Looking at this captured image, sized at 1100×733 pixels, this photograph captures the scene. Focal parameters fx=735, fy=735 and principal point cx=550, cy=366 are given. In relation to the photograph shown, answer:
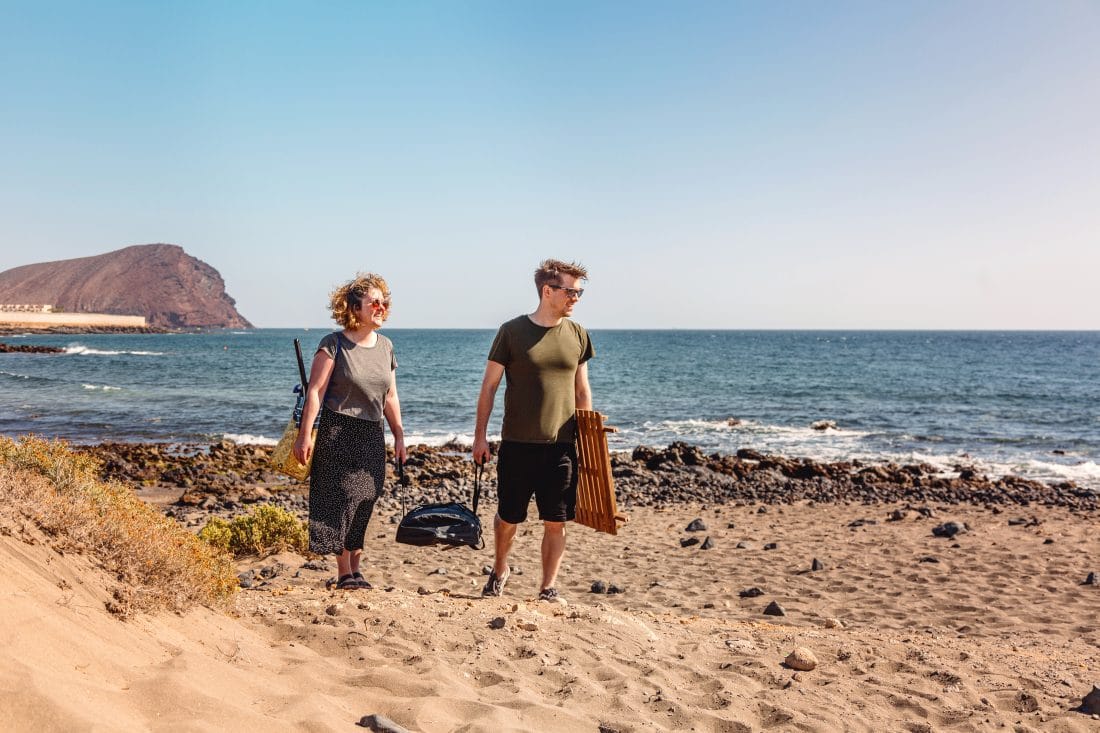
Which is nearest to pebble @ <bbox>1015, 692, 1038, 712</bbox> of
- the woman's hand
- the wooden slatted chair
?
the wooden slatted chair

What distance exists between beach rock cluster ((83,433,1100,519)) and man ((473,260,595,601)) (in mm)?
6940

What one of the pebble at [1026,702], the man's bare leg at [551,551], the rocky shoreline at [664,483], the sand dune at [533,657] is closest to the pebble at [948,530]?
the rocky shoreline at [664,483]

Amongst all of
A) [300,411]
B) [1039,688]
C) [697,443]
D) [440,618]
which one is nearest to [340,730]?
[440,618]

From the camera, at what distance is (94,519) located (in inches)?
171

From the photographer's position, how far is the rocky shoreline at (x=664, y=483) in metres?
13.2

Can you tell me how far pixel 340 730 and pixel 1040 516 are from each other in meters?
13.6

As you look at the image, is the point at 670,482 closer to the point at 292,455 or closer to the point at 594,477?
the point at 594,477

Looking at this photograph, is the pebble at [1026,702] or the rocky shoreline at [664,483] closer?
the pebble at [1026,702]

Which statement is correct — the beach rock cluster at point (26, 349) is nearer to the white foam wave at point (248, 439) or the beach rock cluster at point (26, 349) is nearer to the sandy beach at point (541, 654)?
the white foam wave at point (248, 439)

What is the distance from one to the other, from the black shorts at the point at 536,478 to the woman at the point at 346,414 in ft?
2.62

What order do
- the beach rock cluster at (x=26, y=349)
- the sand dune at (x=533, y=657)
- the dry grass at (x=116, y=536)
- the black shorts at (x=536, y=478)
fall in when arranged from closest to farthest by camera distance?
the sand dune at (x=533, y=657), the dry grass at (x=116, y=536), the black shorts at (x=536, y=478), the beach rock cluster at (x=26, y=349)

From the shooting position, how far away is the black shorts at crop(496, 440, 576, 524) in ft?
17.7

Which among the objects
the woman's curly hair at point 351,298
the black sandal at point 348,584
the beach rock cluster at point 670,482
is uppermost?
the woman's curly hair at point 351,298

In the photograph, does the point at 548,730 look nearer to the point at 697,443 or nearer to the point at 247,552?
the point at 247,552
